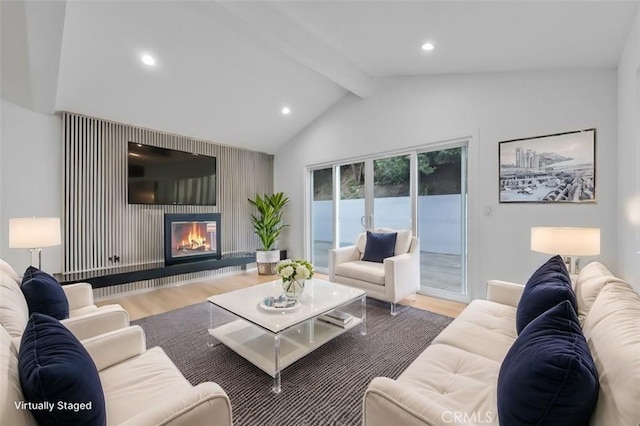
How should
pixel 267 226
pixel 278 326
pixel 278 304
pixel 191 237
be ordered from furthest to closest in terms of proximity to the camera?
pixel 267 226, pixel 191 237, pixel 278 304, pixel 278 326

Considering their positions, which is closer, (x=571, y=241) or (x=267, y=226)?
(x=571, y=241)

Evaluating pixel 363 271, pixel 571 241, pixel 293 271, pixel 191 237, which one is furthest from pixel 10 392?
pixel 191 237

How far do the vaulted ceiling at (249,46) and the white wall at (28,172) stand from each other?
0.62 feet

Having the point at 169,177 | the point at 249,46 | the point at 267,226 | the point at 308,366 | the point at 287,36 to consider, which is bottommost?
the point at 308,366

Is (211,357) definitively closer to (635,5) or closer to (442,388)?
(442,388)

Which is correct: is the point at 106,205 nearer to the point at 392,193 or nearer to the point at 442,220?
the point at 392,193

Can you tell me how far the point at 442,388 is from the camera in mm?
1160

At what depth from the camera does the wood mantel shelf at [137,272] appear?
10.5 feet

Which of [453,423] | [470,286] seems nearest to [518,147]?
[470,286]

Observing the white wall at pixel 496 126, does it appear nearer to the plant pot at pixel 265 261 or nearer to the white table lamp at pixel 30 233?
the plant pot at pixel 265 261

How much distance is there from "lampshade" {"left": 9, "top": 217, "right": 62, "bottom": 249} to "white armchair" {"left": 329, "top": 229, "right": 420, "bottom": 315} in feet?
9.17

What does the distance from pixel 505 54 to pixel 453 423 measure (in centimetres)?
315

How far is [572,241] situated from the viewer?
6.69ft

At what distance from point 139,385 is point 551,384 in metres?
1.52
